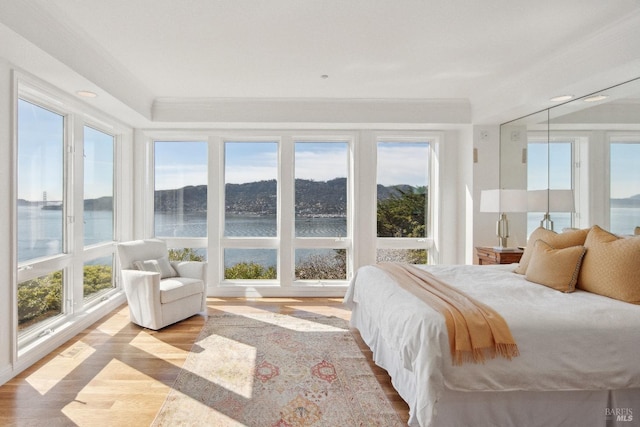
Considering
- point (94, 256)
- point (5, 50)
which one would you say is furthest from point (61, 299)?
point (5, 50)

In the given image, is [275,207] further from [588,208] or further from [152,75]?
[588,208]

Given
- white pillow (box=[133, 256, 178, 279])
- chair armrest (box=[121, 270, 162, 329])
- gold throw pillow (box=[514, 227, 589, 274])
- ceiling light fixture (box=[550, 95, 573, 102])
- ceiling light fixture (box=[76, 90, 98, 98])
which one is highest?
ceiling light fixture (box=[76, 90, 98, 98])

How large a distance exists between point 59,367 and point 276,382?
5.93 feet

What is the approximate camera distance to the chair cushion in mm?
3551

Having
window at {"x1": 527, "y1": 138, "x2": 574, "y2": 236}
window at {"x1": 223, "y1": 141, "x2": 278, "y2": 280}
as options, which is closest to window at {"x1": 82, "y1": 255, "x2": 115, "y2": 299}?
window at {"x1": 223, "y1": 141, "x2": 278, "y2": 280}

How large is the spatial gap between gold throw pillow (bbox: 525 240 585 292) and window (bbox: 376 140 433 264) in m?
2.32

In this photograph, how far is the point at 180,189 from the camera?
4.98m

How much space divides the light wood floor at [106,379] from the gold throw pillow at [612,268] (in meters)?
1.55

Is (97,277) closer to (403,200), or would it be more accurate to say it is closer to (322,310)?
(322,310)

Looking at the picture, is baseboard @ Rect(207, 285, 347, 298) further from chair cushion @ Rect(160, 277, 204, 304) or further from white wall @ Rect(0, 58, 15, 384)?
white wall @ Rect(0, 58, 15, 384)

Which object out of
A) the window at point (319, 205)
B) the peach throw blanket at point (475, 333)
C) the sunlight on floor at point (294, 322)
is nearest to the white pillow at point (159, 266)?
the sunlight on floor at point (294, 322)

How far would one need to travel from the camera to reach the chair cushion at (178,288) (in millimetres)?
3551

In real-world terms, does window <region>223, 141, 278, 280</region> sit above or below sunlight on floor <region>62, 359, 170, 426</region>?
above

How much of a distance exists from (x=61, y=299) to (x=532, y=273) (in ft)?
14.6
